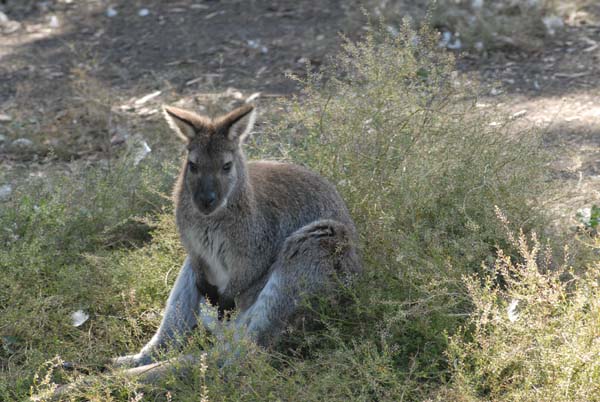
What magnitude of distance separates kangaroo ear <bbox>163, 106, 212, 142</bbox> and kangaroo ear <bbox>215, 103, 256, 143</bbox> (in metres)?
0.10

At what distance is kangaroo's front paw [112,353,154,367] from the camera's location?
494cm

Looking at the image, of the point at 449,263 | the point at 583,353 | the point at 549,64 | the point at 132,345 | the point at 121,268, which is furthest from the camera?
the point at 549,64

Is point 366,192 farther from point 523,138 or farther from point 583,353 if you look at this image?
point 583,353

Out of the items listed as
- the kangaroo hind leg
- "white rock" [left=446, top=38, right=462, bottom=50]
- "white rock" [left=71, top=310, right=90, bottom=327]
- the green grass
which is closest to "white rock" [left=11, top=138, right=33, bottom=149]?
the green grass

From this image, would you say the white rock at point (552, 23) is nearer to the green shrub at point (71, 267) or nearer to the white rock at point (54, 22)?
the green shrub at point (71, 267)

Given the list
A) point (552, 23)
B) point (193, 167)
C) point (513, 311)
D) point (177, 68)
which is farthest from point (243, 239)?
point (552, 23)

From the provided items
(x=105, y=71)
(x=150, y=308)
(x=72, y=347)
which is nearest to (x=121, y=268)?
(x=150, y=308)

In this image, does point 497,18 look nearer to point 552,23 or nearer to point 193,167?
point 552,23

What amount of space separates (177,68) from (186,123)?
4604 millimetres

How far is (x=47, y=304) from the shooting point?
5.36 meters

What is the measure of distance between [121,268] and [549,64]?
569 cm

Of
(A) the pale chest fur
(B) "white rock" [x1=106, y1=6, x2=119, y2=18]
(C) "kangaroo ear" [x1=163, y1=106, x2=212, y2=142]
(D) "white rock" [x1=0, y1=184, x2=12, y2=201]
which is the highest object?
(C) "kangaroo ear" [x1=163, y1=106, x2=212, y2=142]

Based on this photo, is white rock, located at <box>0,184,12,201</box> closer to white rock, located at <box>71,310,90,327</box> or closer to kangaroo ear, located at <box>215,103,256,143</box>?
white rock, located at <box>71,310,90,327</box>

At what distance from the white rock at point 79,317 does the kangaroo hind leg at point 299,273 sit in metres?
1.10
